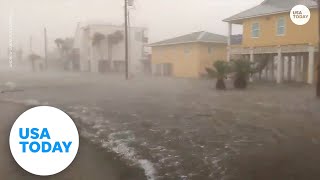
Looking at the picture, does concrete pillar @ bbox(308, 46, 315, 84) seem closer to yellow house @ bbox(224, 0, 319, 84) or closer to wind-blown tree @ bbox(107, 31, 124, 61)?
yellow house @ bbox(224, 0, 319, 84)

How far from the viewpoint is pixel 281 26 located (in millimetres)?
30016

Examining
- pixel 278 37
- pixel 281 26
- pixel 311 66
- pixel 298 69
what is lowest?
pixel 298 69

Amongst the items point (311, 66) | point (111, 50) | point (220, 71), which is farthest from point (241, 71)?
point (111, 50)

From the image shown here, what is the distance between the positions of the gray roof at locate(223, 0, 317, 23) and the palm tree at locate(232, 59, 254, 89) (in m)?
6.22

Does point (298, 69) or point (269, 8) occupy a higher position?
point (269, 8)

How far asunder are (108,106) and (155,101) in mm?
2945

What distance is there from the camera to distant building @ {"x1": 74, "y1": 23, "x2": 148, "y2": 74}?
60.2m

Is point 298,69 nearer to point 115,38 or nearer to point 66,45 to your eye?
point 115,38

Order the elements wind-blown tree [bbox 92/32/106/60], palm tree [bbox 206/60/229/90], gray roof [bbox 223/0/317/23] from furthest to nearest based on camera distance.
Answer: wind-blown tree [bbox 92/32/106/60] → gray roof [bbox 223/0/317/23] → palm tree [bbox 206/60/229/90]

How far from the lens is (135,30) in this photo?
60844 mm

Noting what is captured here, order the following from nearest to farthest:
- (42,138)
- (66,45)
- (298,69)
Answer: (42,138)
(298,69)
(66,45)

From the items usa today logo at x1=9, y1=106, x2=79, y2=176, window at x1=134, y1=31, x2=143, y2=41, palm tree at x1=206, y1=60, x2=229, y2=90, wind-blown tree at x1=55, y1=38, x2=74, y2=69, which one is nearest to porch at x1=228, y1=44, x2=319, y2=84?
palm tree at x1=206, y1=60, x2=229, y2=90
